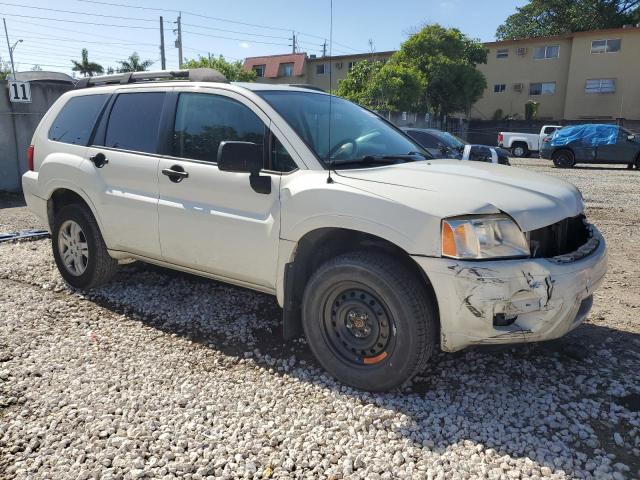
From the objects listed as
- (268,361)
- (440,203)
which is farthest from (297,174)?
(268,361)

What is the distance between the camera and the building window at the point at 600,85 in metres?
36.7

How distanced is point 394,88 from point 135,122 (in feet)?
85.6

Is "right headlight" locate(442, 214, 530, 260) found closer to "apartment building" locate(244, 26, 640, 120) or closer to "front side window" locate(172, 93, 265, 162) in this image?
"front side window" locate(172, 93, 265, 162)

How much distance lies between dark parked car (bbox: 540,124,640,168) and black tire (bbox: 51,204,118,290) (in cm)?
2068

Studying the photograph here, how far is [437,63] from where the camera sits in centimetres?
3491

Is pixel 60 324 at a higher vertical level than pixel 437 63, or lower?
lower

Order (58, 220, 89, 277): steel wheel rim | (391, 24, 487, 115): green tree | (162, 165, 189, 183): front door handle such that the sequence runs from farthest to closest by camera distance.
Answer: (391, 24, 487, 115): green tree, (58, 220, 89, 277): steel wheel rim, (162, 165, 189, 183): front door handle

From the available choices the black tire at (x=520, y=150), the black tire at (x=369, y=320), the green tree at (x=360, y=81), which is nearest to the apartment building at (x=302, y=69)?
the green tree at (x=360, y=81)

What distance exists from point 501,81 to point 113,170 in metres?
42.6

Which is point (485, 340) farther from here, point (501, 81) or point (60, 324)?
point (501, 81)

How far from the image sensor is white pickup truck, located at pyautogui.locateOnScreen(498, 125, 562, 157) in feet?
91.9

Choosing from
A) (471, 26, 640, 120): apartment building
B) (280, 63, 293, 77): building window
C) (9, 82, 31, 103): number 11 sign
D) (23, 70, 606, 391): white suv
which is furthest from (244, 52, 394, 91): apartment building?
(23, 70, 606, 391): white suv

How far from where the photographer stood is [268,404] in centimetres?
310

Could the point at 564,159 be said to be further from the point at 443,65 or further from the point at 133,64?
the point at 133,64
